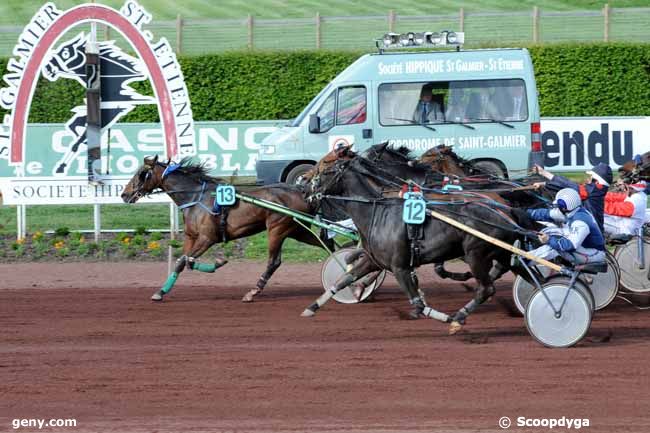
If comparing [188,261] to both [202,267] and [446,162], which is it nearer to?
[202,267]

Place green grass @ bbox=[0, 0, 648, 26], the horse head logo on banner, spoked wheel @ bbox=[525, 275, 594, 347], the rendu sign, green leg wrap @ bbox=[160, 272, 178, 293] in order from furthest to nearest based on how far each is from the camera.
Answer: green grass @ bbox=[0, 0, 648, 26] < the rendu sign < the horse head logo on banner < green leg wrap @ bbox=[160, 272, 178, 293] < spoked wheel @ bbox=[525, 275, 594, 347]

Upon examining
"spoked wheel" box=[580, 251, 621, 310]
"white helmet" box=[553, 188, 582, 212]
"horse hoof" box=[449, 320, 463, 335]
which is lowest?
"horse hoof" box=[449, 320, 463, 335]

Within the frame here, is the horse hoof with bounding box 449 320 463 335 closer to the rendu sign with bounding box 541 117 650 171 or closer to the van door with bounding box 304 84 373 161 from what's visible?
the van door with bounding box 304 84 373 161

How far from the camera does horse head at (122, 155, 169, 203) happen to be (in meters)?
12.7

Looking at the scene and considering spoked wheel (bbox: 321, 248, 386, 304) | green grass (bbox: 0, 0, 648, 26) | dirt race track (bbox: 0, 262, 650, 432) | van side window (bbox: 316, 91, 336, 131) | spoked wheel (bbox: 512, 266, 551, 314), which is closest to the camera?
dirt race track (bbox: 0, 262, 650, 432)

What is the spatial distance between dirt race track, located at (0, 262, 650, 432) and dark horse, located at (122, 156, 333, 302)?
1.46 ft

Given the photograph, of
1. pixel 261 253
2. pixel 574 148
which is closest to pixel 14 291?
pixel 261 253

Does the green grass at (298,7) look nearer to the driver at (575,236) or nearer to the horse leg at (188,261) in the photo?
the horse leg at (188,261)

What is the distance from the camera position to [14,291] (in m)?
13.1

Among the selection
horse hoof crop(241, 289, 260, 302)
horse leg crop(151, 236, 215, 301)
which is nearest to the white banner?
horse leg crop(151, 236, 215, 301)

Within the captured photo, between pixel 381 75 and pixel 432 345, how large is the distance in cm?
823

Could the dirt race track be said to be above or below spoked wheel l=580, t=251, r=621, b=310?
below

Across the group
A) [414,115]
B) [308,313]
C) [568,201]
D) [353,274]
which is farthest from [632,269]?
[414,115]

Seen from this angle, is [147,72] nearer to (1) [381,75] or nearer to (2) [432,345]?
(1) [381,75]
